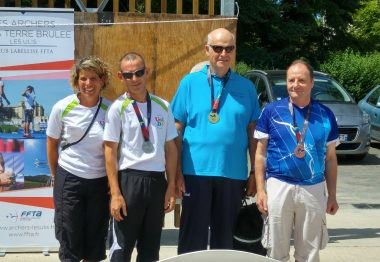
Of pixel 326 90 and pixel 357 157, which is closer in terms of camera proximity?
pixel 326 90

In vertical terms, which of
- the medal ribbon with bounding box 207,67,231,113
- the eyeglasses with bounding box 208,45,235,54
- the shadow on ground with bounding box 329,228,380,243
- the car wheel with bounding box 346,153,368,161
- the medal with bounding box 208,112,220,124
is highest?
the eyeglasses with bounding box 208,45,235,54

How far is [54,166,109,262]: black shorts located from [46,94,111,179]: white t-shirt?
7 centimetres

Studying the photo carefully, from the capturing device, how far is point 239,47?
92.2 feet

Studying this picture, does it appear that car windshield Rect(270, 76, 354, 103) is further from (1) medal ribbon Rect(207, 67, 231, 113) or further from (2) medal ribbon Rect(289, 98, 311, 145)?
(2) medal ribbon Rect(289, 98, 311, 145)

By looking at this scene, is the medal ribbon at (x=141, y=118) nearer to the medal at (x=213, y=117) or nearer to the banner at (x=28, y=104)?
the medal at (x=213, y=117)

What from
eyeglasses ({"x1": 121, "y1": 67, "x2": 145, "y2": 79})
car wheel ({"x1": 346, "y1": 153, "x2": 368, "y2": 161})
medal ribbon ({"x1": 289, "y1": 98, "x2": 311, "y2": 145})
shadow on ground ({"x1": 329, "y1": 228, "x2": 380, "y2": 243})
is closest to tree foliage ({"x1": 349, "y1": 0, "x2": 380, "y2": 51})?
car wheel ({"x1": 346, "y1": 153, "x2": 368, "y2": 161})

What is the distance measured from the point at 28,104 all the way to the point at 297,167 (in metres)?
2.66

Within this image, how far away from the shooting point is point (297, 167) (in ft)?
15.2

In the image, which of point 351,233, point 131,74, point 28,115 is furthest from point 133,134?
point 351,233

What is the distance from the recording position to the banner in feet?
19.7

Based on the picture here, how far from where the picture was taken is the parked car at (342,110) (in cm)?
1343

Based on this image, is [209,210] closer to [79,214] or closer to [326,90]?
[79,214]

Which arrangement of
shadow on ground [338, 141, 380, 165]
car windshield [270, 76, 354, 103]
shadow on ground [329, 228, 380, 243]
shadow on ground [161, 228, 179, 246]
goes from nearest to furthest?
1. shadow on ground [161, 228, 179, 246]
2. shadow on ground [329, 228, 380, 243]
3. car windshield [270, 76, 354, 103]
4. shadow on ground [338, 141, 380, 165]

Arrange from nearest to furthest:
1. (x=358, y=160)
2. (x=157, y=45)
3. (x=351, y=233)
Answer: (x=157, y=45) → (x=351, y=233) → (x=358, y=160)
